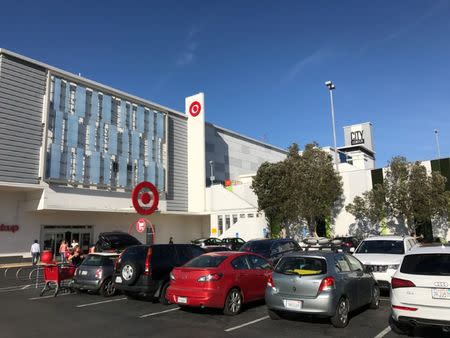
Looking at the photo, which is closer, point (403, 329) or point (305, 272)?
point (403, 329)

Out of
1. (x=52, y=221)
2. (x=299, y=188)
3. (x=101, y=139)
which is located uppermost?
(x=101, y=139)

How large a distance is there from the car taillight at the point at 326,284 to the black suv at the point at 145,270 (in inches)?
198

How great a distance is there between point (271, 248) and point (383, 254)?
4.23 metres

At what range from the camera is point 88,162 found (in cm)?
3338

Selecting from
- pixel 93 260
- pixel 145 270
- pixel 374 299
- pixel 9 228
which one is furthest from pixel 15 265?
pixel 374 299

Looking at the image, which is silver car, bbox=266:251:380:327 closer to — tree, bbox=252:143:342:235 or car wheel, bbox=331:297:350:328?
car wheel, bbox=331:297:350:328

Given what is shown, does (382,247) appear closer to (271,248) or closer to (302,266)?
(271,248)

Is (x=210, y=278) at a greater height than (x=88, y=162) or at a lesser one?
lesser

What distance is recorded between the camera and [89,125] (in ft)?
111

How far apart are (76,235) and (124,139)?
32.1ft

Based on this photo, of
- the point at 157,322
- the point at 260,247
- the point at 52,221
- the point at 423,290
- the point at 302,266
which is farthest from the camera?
the point at 52,221

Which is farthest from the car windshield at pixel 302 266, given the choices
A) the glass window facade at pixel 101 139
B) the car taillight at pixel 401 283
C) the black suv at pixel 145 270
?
the glass window facade at pixel 101 139

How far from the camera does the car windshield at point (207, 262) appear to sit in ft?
31.6

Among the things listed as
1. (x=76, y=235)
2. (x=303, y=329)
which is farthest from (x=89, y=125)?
(x=303, y=329)
